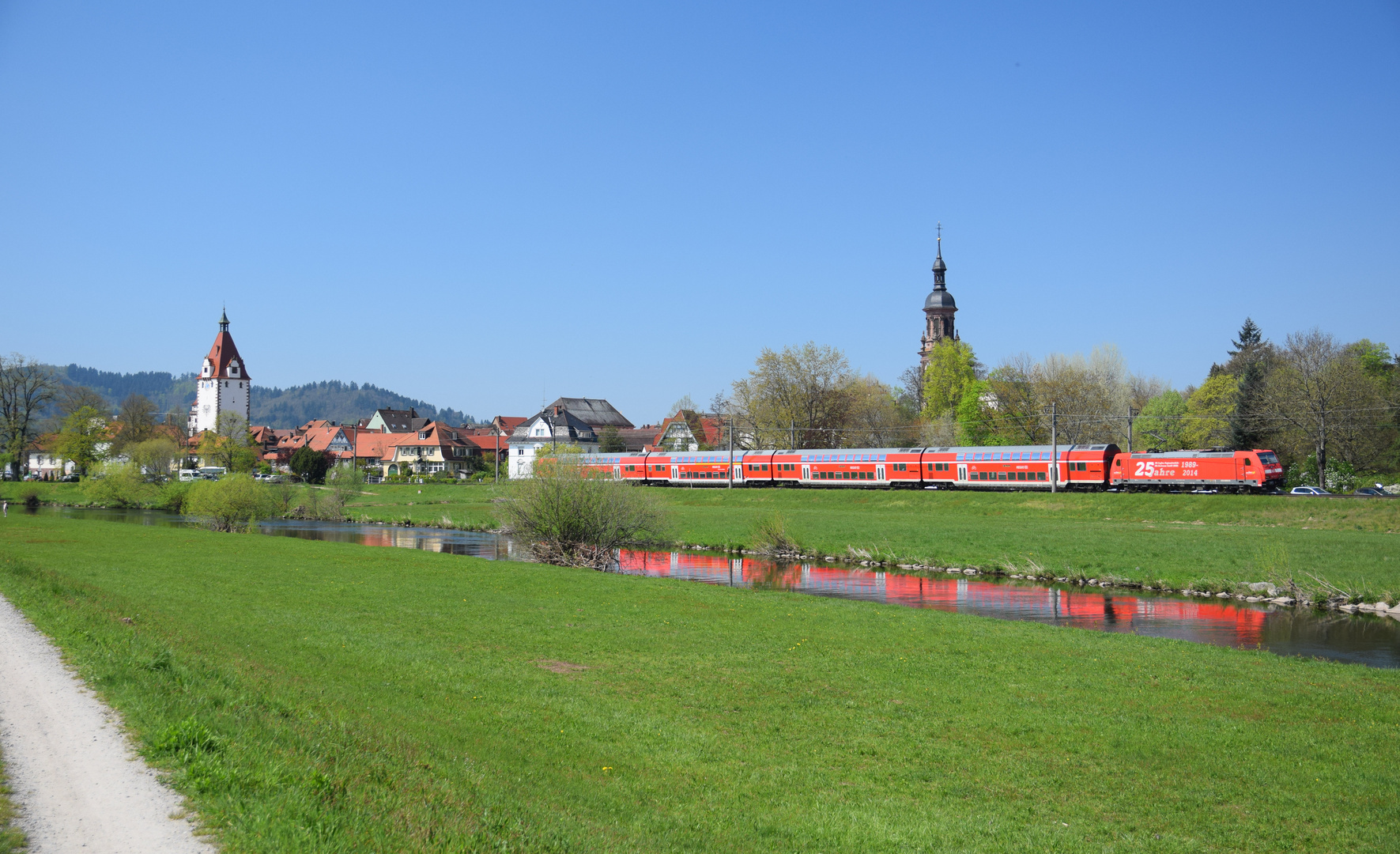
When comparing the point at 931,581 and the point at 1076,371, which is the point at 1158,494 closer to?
the point at 931,581

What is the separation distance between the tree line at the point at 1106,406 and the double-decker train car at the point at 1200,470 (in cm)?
909

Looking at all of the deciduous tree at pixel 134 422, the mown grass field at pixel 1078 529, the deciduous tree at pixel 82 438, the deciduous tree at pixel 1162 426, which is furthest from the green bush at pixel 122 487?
the deciduous tree at pixel 1162 426

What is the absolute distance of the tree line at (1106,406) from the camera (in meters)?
69.3

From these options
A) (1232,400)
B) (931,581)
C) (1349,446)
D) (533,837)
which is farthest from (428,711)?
(1232,400)

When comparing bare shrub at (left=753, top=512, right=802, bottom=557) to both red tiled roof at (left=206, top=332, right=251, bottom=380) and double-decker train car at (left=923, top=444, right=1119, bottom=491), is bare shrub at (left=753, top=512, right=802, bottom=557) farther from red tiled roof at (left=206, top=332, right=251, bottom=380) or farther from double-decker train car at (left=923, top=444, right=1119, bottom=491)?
red tiled roof at (left=206, top=332, right=251, bottom=380)

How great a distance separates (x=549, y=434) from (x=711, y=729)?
118225 millimetres

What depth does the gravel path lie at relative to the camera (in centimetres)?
686

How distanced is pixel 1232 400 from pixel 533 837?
87698 mm

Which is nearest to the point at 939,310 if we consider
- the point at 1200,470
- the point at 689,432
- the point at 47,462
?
the point at 689,432

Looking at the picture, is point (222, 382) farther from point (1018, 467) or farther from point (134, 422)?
point (1018, 467)

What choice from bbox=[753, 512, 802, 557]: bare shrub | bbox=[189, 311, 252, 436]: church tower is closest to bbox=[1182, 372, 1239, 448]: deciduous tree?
bbox=[753, 512, 802, 557]: bare shrub

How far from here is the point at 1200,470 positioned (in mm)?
58625

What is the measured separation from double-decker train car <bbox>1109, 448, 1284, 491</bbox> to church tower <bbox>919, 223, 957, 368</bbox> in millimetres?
88807

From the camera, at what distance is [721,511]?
6556 cm
